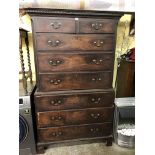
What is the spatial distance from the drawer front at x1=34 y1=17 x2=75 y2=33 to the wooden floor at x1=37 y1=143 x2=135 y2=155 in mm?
1310

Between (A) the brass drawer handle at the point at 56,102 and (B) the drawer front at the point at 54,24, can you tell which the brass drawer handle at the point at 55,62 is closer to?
(B) the drawer front at the point at 54,24

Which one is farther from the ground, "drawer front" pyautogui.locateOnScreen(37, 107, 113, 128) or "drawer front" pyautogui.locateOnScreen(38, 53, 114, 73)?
"drawer front" pyautogui.locateOnScreen(38, 53, 114, 73)

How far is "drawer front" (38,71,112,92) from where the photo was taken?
1.60 metres

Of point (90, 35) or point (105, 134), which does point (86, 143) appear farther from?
point (90, 35)

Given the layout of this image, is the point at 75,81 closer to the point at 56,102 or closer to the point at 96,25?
the point at 56,102

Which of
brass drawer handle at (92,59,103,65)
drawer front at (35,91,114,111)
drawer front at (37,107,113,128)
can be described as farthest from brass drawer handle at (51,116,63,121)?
brass drawer handle at (92,59,103,65)

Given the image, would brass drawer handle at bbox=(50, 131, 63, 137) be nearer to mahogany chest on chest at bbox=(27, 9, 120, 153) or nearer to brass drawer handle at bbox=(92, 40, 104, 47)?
mahogany chest on chest at bbox=(27, 9, 120, 153)

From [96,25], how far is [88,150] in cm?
137

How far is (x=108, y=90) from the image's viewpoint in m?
1.74

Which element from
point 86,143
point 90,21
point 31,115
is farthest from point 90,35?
point 86,143

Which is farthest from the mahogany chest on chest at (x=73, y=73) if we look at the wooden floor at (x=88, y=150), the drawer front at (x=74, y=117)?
the wooden floor at (x=88, y=150)

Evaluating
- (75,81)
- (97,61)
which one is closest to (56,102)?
(75,81)
